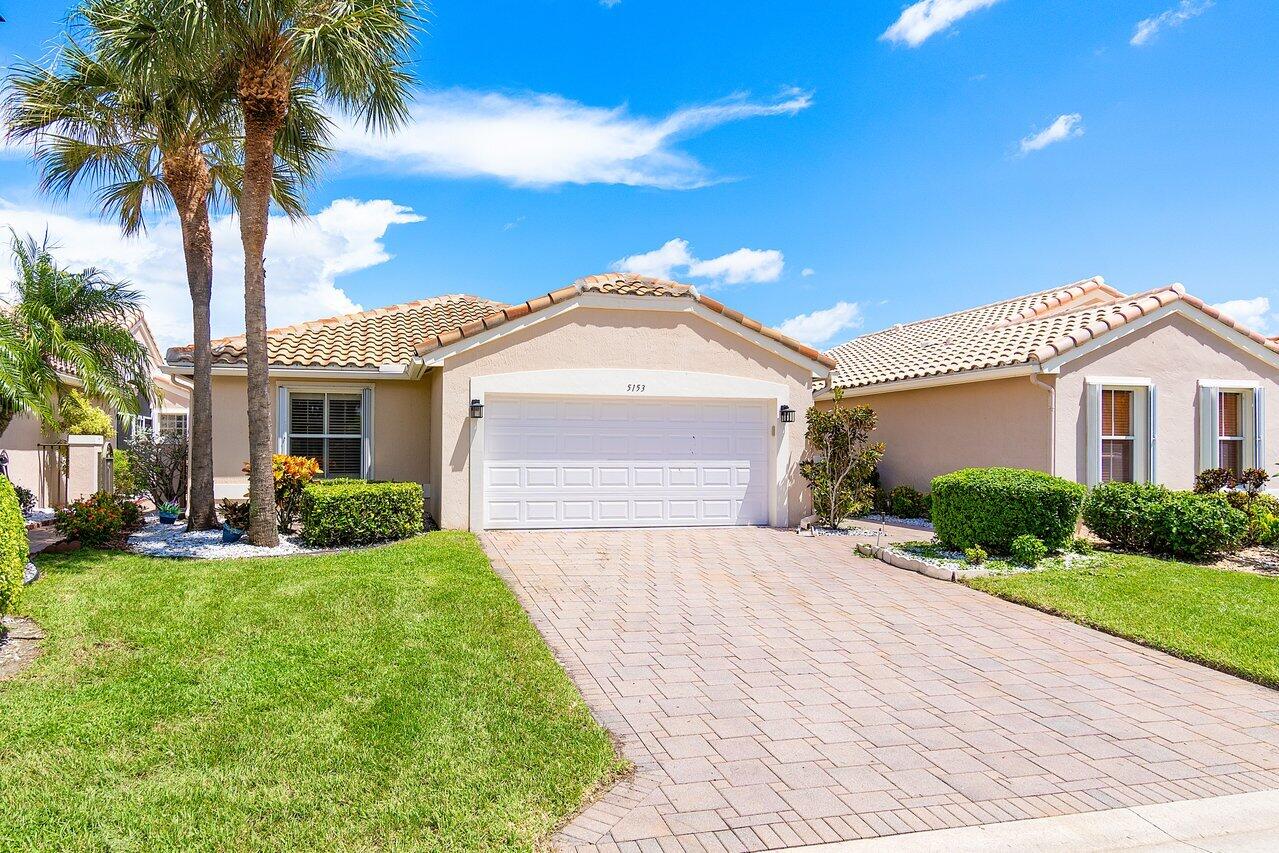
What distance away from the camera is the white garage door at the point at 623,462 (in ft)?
41.8

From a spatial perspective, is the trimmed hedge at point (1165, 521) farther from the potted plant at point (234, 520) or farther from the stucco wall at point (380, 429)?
the potted plant at point (234, 520)

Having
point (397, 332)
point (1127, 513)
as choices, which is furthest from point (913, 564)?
point (397, 332)

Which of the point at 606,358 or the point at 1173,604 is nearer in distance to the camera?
the point at 1173,604

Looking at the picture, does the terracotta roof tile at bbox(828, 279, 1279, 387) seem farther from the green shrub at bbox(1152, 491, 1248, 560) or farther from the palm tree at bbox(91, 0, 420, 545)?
the palm tree at bbox(91, 0, 420, 545)

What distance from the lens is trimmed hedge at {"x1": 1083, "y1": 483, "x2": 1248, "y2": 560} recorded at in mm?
10625

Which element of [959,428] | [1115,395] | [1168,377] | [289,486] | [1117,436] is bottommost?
[289,486]

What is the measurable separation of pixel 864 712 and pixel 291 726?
3838 mm

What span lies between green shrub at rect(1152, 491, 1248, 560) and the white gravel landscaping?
12560mm

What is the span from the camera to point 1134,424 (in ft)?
44.9

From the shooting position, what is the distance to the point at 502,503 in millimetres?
12688

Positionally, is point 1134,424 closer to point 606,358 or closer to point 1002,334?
Answer: point 1002,334

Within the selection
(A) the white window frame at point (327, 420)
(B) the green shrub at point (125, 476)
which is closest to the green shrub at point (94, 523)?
(A) the white window frame at point (327, 420)

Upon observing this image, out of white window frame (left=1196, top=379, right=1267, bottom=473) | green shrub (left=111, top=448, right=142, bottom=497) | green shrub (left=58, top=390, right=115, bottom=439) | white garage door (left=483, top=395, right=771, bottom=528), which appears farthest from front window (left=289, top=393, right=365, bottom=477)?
white window frame (left=1196, top=379, right=1267, bottom=473)

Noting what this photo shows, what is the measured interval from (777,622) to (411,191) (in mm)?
14695
